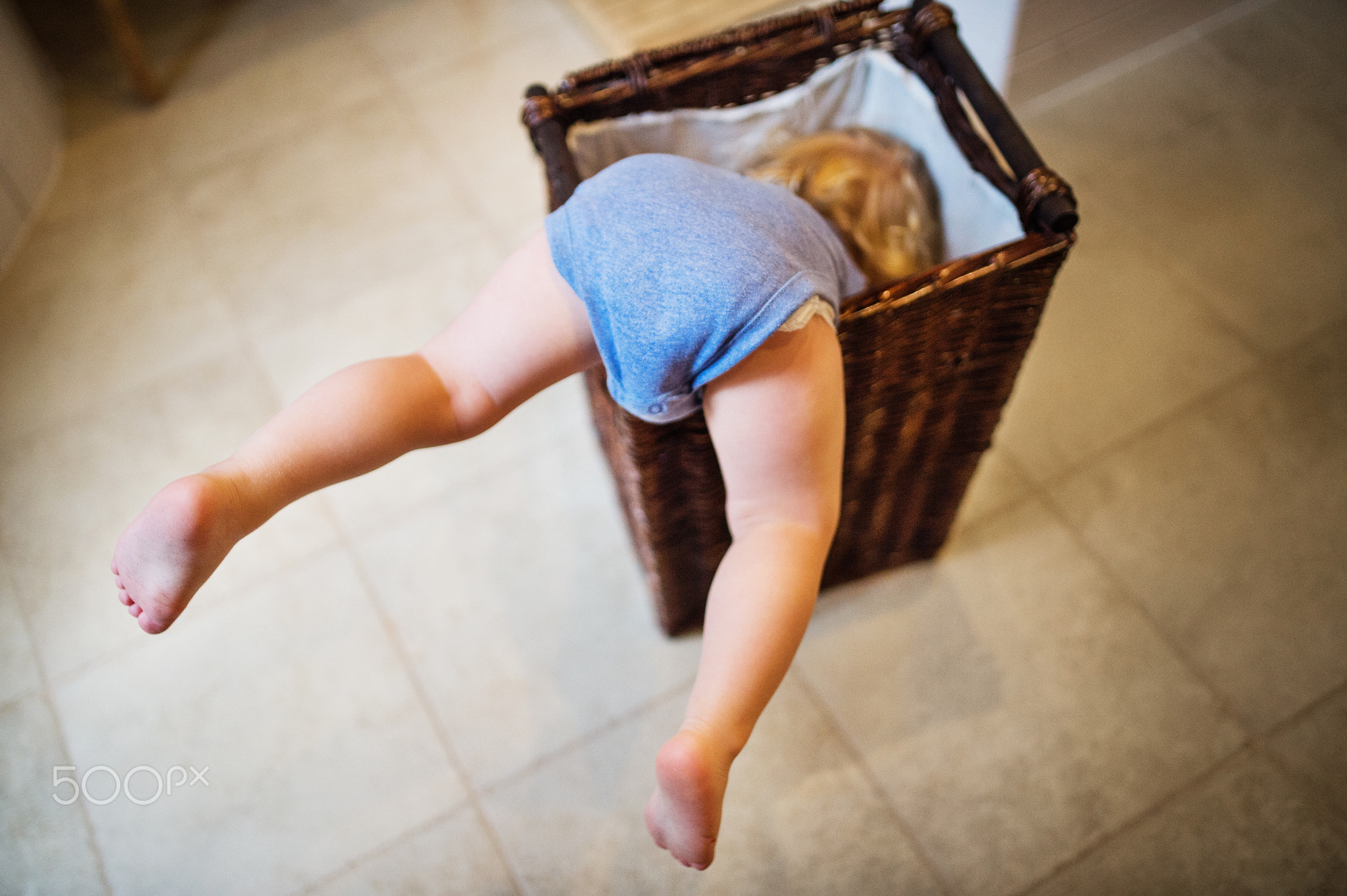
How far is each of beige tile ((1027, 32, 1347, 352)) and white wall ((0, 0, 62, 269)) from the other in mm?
1601

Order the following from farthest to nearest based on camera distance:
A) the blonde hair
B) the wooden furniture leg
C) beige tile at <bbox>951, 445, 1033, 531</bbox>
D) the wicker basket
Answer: the wooden furniture leg < beige tile at <bbox>951, 445, 1033, 531</bbox> < the blonde hair < the wicker basket

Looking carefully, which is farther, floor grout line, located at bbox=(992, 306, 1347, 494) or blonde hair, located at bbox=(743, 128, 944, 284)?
floor grout line, located at bbox=(992, 306, 1347, 494)

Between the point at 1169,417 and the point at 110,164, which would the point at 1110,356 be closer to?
the point at 1169,417

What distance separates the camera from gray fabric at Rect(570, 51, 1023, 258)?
0.93 m

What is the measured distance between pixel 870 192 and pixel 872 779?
620 millimetres

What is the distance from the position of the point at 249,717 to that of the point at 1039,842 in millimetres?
875

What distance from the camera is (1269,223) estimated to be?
137 cm

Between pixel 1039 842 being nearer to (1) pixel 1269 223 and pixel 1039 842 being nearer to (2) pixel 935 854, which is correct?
(2) pixel 935 854

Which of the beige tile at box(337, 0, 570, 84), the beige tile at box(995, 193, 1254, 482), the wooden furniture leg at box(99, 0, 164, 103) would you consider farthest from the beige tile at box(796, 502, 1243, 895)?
the wooden furniture leg at box(99, 0, 164, 103)

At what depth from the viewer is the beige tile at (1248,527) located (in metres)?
1.05

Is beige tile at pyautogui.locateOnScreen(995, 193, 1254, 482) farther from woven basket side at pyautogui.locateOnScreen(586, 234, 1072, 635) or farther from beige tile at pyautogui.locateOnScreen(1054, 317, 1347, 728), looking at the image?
woven basket side at pyautogui.locateOnScreen(586, 234, 1072, 635)

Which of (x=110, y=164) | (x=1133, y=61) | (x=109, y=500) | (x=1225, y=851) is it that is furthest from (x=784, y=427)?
(x=110, y=164)

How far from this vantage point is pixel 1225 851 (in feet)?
3.09

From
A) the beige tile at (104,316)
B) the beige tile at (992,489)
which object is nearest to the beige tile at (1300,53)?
the beige tile at (992,489)
